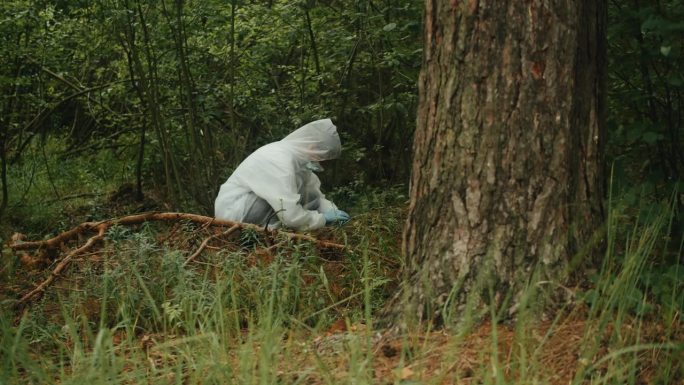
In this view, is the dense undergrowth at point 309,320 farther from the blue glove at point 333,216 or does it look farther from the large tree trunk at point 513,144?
A: the blue glove at point 333,216

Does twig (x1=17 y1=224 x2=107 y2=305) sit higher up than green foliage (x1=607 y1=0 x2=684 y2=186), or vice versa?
green foliage (x1=607 y1=0 x2=684 y2=186)

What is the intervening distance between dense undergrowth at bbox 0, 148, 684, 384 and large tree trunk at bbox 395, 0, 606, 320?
0.17 metres

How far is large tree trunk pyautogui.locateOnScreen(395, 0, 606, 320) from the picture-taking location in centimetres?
339

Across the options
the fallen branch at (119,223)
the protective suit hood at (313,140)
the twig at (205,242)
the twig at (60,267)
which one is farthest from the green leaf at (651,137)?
the protective suit hood at (313,140)

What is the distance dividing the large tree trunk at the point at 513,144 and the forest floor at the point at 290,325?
0.71ft

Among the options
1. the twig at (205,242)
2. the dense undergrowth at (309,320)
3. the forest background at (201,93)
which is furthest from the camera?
the forest background at (201,93)

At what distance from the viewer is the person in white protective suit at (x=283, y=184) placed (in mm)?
6629

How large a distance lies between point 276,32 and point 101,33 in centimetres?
178

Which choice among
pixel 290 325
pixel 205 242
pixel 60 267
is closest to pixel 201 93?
pixel 205 242

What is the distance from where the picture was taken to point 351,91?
30.2ft

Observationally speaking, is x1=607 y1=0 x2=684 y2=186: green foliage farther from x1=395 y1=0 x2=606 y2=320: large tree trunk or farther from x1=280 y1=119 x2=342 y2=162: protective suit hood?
x1=280 y1=119 x2=342 y2=162: protective suit hood

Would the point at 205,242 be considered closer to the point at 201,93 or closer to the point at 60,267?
the point at 60,267

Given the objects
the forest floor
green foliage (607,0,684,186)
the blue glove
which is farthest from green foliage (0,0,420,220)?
green foliage (607,0,684,186)

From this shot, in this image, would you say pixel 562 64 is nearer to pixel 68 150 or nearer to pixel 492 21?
pixel 492 21
